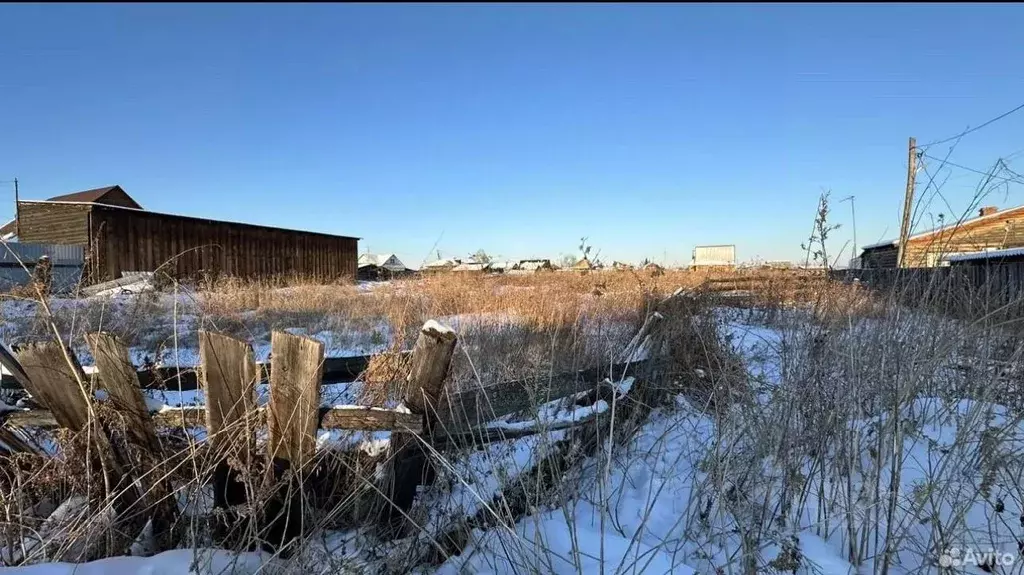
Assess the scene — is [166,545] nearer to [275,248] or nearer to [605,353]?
[605,353]

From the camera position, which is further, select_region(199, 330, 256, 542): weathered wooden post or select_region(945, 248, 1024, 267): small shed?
select_region(945, 248, 1024, 267): small shed

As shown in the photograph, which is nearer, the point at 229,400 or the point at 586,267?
the point at 229,400

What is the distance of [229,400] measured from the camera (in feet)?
6.84

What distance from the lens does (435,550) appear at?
7.26 feet

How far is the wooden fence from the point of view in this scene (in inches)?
78.9

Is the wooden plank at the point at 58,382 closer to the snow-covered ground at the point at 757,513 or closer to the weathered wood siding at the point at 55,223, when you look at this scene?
the snow-covered ground at the point at 757,513

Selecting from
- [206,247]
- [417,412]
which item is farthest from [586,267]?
[417,412]

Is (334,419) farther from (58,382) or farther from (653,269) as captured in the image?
(653,269)

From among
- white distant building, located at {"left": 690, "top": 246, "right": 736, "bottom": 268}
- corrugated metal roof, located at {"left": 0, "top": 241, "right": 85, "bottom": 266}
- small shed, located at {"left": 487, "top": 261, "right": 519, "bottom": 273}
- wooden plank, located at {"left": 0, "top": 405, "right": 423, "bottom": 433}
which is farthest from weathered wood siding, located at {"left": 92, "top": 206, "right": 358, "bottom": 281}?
white distant building, located at {"left": 690, "top": 246, "right": 736, "bottom": 268}

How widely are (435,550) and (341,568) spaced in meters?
0.42

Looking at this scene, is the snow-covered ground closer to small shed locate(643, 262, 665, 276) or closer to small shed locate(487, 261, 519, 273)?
small shed locate(643, 262, 665, 276)

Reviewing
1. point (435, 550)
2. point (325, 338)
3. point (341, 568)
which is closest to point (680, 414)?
point (435, 550)

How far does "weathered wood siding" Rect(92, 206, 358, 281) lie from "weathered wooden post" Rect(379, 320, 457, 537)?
14823 mm

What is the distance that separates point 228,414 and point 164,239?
79.7ft
